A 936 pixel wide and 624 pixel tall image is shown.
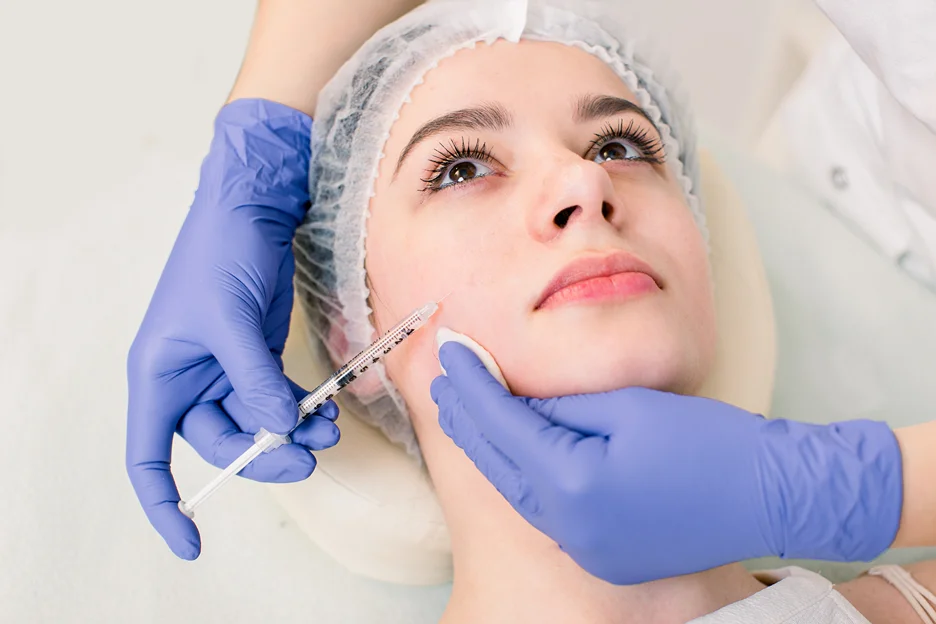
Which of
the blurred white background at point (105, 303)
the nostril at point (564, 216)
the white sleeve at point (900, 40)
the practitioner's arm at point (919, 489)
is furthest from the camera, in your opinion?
the blurred white background at point (105, 303)

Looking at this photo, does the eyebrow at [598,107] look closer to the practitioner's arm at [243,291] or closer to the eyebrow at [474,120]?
the eyebrow at [474,120]

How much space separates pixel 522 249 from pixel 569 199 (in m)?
0.10

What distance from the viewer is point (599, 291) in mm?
1085

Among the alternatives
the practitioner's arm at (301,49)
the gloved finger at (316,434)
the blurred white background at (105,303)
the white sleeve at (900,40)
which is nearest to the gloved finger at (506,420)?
the gloved finger at (316,434)

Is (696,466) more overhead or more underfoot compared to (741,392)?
more overhead

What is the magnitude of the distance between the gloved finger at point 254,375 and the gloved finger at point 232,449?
0.06 m

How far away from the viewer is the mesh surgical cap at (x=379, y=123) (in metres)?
1.33

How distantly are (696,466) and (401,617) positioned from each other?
76 cm

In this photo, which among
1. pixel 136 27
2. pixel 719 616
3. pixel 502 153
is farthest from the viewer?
pixel 136 27

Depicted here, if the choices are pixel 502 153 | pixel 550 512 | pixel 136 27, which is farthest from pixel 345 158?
pixel 136 27

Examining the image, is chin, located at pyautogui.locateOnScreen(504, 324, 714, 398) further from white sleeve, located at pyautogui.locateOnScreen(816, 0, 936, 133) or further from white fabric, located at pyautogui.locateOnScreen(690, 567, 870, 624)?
white sleeve, located at pyautogui.locateOnScreen(816, 0, 936, 133)

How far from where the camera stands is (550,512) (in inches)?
41.2

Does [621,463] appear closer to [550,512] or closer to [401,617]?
[550,512]

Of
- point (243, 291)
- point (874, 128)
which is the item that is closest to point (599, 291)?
point (243, 291)
